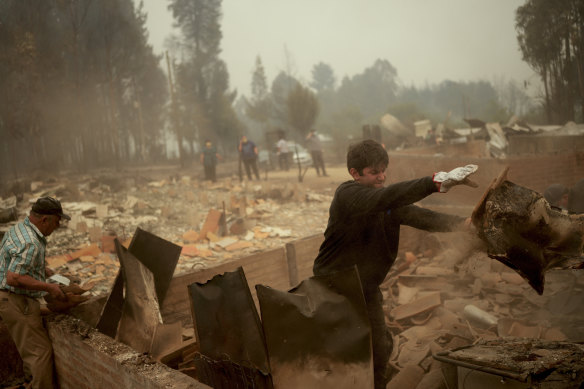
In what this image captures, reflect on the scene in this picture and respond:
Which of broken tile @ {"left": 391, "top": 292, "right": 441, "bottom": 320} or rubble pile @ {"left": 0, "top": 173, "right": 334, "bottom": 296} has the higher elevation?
rubble pile @ {"left": 0, "top": 173, "right": 334, "bottom": 296}

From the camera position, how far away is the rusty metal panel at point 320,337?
7.78 feet

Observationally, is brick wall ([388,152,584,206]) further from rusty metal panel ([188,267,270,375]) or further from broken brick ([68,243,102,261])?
broken brick ([68,243,102,261])

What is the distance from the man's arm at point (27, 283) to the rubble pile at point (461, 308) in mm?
3060

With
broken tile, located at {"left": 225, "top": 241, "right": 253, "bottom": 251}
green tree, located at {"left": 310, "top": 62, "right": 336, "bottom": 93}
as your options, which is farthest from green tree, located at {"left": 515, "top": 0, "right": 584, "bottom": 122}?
green tree, located at {"left": 310, "top": 62, "right": 336, "bottom": 93}

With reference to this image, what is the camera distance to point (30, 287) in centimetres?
339

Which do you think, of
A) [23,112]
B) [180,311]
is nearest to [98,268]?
[180,311]

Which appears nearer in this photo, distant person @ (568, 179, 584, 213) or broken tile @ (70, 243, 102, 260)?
distant person @ (568, 179, 584, 213)

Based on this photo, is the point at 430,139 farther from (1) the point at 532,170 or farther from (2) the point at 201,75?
(2) the point at 201,75

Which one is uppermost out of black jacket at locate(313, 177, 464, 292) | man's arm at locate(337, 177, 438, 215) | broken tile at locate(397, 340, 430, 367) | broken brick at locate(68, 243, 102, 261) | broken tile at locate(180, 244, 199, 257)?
man's arm at locate(337, 177, 438, 215)

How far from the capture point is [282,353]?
2.40m

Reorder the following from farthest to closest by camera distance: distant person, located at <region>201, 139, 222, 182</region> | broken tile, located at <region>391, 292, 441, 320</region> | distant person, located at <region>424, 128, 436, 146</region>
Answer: distant person, located at <region>424, 128, 436, 146</region> < distant person, located at <region>201, 139, 222, 182</region> < broken tile, located at <region>391, 292, 441, 320</region>

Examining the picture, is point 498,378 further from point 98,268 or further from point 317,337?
point 98,268

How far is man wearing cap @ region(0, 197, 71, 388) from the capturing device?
3.37 metres

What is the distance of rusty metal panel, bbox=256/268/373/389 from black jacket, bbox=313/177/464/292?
1.35 ft
